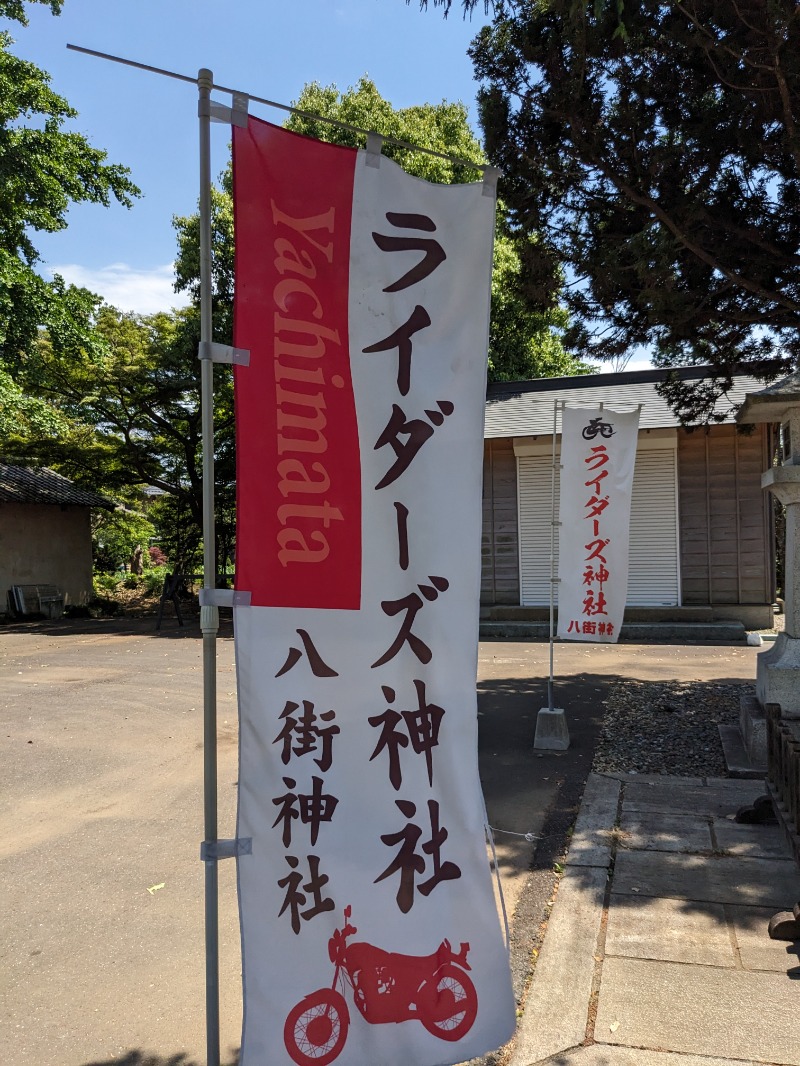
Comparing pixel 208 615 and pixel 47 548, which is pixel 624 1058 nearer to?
pixel 208 615

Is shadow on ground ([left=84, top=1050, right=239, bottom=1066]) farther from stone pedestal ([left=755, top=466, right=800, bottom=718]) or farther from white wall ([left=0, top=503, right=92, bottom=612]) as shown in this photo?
white wall ([left=0, top=503, right=92, bottom=612])

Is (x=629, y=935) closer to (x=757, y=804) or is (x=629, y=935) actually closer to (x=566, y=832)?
(x=566, y=832)

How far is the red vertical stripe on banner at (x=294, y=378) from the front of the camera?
7.72 feet

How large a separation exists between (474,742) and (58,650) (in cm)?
1331

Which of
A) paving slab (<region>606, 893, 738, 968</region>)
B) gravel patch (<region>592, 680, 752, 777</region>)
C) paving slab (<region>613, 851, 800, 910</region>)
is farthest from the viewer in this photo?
gravel patch (<region>592, 680, 752, 777</region>)

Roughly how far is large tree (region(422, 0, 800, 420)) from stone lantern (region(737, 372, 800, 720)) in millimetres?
1284

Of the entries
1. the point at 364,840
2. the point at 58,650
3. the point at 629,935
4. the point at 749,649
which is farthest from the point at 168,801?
the point at 749,649

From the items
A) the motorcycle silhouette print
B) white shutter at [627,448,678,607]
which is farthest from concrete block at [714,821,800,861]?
white shutter at [627,448,678,607]

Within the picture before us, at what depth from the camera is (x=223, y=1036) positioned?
3.28m

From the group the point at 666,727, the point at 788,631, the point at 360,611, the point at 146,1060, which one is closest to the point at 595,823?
the point at 788,631

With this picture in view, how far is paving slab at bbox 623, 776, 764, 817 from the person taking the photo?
222 inches

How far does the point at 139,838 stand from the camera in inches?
211

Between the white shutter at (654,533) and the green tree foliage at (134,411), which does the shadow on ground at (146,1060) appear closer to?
the white shutter at (654,533)

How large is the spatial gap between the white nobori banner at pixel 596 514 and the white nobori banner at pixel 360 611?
527 cm
